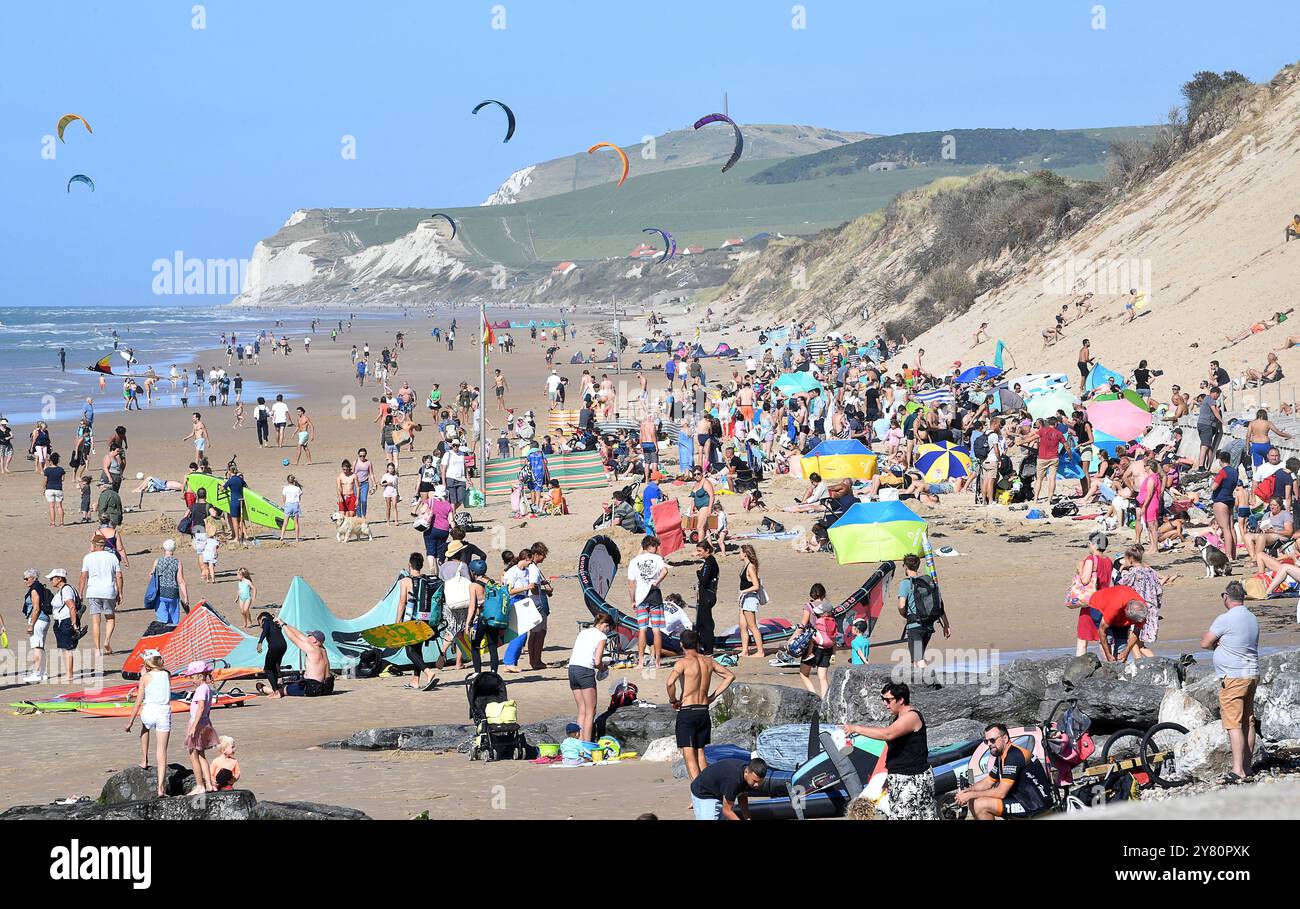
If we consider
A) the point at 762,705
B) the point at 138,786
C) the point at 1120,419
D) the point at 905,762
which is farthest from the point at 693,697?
the point at 1120,419

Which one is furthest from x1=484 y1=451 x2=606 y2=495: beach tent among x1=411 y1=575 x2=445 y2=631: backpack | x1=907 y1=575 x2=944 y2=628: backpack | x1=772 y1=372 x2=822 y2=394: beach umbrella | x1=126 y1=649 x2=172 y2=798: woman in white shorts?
x1=126 y1=649 x2=172 y2=798: woman in white shorts

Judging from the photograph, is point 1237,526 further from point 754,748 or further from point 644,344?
point 644,344

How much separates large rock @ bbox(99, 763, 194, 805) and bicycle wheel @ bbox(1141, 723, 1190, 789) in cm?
564

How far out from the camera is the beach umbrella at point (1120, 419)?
20.4 meters

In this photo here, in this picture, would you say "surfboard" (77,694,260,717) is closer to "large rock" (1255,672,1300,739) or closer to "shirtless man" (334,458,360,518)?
"large rock" (1255,672,1300,739)

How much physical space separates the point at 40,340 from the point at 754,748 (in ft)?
306

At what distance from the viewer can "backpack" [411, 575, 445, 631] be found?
524 inches

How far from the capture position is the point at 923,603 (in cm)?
1179

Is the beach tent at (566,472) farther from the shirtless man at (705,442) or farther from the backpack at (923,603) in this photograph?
the backpack at (923,603)

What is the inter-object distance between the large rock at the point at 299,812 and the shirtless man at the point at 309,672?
502cm

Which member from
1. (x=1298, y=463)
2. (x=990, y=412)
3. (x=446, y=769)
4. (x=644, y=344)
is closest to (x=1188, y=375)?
(x=990, y=412)

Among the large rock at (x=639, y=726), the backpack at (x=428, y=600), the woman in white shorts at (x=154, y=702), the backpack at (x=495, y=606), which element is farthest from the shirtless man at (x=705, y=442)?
the woman in white shorts at (x=154, y=702)

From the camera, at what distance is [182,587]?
14.3m

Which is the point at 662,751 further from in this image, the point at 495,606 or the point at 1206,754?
the point at 1206,754
